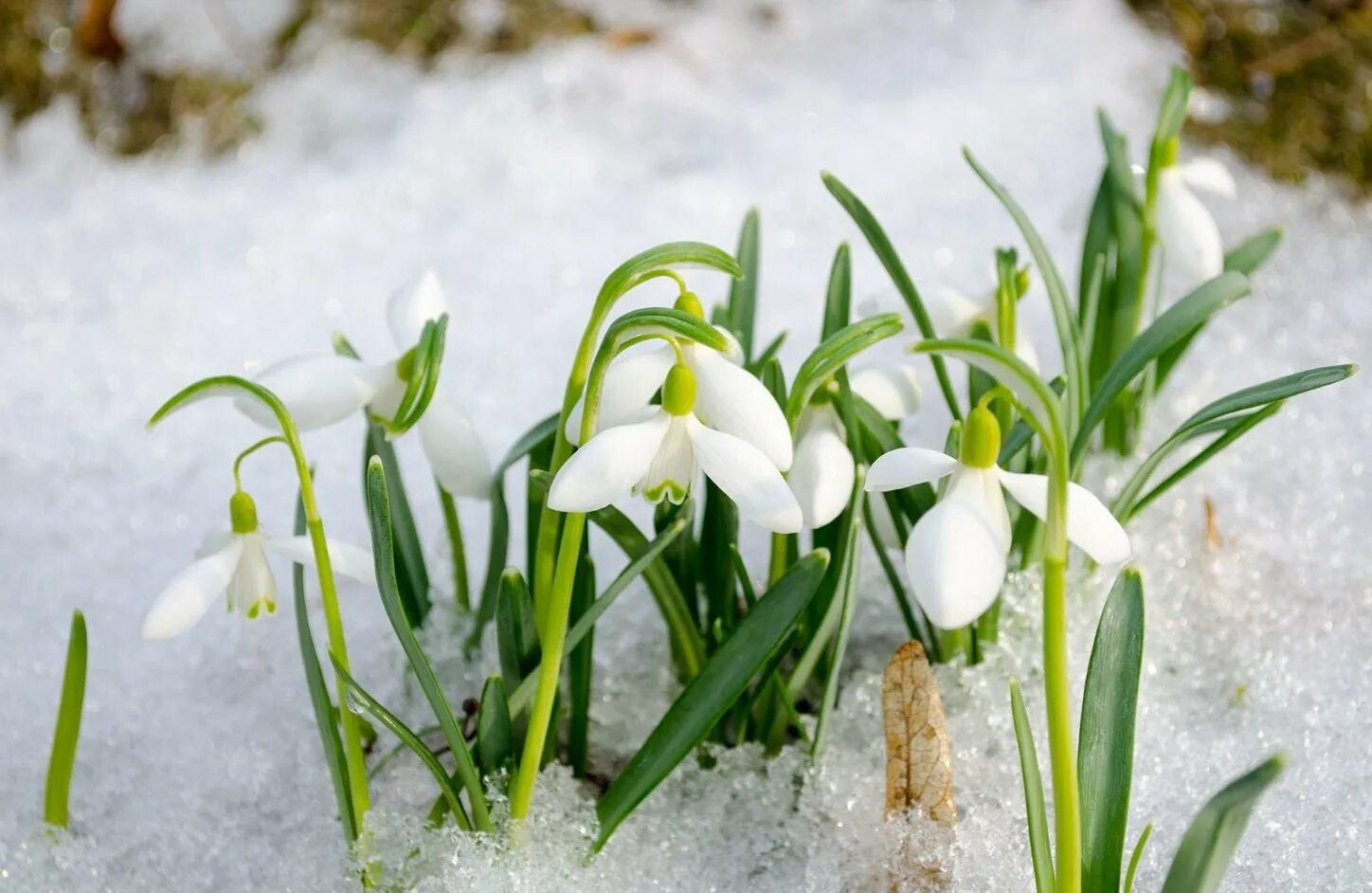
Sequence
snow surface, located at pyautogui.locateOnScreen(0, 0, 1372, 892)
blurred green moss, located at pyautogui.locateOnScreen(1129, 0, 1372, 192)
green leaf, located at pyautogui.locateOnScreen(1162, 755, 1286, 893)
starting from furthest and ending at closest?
blurred green moss, located at pyautogui.locateOnScreen(1129, 0, 1372, 192) → snow surface, located at pyautogui.locateOnScreen(0, 0, 1372, 892) → green leaf, located at pyautogui.locateOnScreen(1162, 755, 1286, 893)

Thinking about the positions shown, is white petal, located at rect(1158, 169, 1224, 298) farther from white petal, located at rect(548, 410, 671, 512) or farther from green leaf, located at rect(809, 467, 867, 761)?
white petal, located at rect(548, 410, 671, 512)

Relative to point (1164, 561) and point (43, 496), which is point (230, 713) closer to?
point (43, 496)

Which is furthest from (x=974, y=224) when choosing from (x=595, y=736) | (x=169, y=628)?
(x=169, y=628)

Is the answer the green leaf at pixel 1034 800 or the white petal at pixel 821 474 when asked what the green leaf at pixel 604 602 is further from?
the green leaf at pixel 1034 800

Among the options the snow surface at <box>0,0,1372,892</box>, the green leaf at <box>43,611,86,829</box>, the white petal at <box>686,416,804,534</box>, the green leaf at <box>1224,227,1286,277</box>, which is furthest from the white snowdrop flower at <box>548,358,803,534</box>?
the green leaf at <box>1224,227,1286,277</box>

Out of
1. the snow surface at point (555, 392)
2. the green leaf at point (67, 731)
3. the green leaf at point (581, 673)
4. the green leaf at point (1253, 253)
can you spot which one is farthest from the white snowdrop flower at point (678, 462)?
the green leaf at point (1253, 253)

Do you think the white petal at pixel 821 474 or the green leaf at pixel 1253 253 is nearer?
the white petal at pixel 821 474
